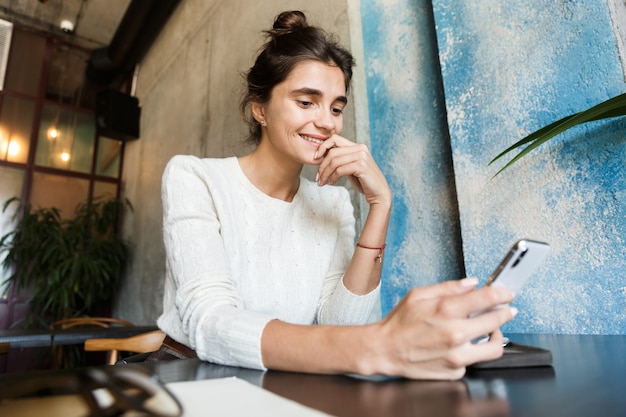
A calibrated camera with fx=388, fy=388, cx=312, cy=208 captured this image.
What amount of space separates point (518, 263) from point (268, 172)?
3.22 ft

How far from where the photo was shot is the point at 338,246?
4.38 ft

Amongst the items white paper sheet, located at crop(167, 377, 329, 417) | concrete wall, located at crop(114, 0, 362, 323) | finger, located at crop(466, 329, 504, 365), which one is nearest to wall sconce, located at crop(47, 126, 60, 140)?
concrete wall, located at crop(114, 0, 362, 323)

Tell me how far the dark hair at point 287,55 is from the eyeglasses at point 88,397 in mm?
1089

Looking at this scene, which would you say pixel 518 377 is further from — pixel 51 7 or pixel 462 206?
pixel 51 7

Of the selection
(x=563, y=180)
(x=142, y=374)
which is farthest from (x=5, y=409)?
(x=563, y=180)

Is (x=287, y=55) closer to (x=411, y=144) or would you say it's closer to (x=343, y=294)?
(x=411, y=144)

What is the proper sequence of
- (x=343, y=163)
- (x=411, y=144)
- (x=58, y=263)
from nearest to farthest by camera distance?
(x=343, y=163)
(x=411, y=144)
(x=58, y=263)

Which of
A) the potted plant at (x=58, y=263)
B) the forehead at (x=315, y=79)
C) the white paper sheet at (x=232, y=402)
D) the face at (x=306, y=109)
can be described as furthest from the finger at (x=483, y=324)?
the potted plant at (x=58, y=263)

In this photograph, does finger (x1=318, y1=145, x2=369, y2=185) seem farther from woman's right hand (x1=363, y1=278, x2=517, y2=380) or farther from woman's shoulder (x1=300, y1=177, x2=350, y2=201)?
woman's right hand (x1=363, y1=278, x2=517, y2=380)

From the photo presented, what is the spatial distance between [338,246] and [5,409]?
1.08 meters

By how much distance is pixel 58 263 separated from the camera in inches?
190

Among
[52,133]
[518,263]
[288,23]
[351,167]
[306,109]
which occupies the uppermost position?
[52,133]

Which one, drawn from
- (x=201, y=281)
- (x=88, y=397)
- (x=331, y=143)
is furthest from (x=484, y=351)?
(x=331, y=143)

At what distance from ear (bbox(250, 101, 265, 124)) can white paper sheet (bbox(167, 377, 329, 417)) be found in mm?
1083
